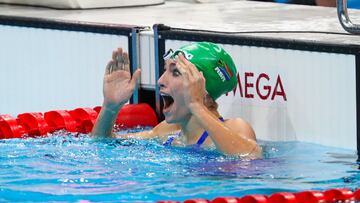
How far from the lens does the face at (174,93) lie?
471 centimetres

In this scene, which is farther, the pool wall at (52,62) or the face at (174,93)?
the pool wall at (52,62)

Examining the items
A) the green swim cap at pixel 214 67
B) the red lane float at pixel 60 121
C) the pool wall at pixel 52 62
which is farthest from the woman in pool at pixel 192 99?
the pool wall at pixel 52 62

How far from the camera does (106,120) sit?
511cm

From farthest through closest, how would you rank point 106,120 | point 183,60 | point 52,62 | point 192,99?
point 52,62 → point 106,120 → point 183,60 → point 192,99

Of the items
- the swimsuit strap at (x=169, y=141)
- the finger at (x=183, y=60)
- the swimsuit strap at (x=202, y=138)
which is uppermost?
the finger at (x=183, y=60)

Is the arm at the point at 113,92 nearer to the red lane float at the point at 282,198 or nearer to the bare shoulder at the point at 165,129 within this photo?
the bare shoulder at the point at 165,129

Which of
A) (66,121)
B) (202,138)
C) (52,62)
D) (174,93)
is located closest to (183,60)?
(174,93)

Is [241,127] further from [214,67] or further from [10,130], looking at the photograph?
[10,130]

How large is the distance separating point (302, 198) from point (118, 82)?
150 cm

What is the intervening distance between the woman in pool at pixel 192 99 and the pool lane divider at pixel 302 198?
0.76 m

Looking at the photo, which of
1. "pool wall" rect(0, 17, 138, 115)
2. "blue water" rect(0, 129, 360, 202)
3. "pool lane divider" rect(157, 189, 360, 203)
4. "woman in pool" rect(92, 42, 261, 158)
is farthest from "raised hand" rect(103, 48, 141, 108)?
"pool lane divider" rect(157, 189, 360, 203)

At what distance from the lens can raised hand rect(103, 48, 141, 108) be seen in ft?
16.7

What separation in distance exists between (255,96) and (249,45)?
23 cm

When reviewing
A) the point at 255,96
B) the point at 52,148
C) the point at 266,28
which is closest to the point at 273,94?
the point at 255,96
